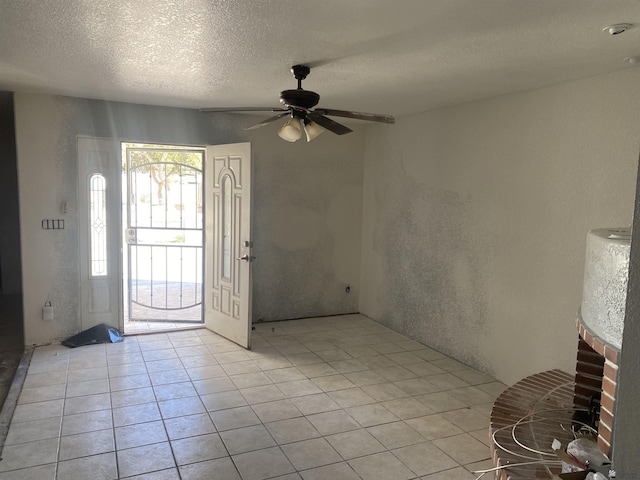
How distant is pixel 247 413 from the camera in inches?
130

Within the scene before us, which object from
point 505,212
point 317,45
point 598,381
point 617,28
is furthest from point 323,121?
point 598,381

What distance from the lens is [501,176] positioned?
12.9 feet

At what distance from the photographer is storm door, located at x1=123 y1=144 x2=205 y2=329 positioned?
6379 millimetres

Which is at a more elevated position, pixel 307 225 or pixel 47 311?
pixel 307 225

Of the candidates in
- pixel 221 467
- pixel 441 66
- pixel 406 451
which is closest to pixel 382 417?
pixel 406 451

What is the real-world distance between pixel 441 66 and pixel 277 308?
3570 mm

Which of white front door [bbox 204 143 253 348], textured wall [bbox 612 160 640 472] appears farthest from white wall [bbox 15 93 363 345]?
textured wall [bbox 612 160 640 472]

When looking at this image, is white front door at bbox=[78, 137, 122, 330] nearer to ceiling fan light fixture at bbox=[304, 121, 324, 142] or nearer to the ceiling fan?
the ceiling fan

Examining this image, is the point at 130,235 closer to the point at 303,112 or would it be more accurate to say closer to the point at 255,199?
the point at 255,199

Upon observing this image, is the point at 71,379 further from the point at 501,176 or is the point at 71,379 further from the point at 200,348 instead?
the point at 501,176

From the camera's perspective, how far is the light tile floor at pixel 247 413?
267 cm

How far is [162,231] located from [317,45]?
500 cm

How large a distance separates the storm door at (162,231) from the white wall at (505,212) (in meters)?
2.86

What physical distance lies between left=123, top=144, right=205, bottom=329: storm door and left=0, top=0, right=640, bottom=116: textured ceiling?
2771mm
